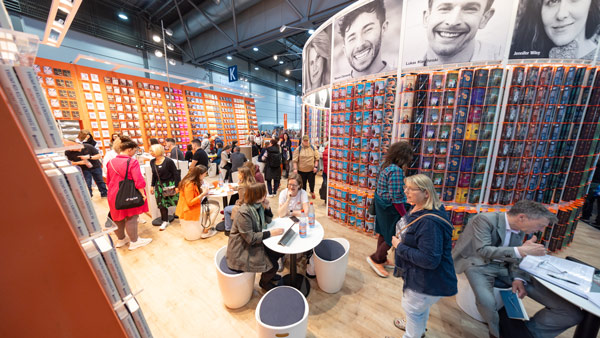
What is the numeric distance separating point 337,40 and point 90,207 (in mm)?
3927

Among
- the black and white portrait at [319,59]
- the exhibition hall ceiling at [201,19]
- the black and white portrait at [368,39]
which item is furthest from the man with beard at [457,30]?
the exhibition hall ceiling at [201,19]

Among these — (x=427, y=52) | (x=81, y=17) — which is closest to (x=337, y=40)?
(x=427, y=52)

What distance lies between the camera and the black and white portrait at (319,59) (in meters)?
3.86

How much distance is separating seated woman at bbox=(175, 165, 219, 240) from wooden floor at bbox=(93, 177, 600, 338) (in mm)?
321

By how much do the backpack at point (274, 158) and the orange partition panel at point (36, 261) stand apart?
430 centimetres

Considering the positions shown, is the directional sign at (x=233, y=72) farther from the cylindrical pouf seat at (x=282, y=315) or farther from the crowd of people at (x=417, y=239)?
the cylindrical pouf seat at (x=282, y=315)

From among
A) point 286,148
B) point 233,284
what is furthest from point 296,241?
point 286,148

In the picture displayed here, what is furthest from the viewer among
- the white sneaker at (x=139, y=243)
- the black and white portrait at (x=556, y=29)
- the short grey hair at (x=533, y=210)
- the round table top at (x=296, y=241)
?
the white sneaker at (x=139, y=243)

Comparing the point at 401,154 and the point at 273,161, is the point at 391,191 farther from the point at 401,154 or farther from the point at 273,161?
the point at 273,161

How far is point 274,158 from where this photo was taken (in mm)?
5129

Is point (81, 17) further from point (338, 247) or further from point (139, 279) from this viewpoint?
point (338, 247)

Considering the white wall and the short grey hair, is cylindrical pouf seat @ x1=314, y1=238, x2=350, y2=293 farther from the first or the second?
the white wall

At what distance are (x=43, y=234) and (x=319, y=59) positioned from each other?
174 inches

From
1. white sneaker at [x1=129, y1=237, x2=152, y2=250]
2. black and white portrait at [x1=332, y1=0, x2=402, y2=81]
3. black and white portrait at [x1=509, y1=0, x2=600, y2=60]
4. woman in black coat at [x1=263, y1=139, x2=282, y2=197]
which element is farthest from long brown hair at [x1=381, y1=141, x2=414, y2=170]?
white sneaker at [x1=129, y1=237, x2=152, y2=250]
